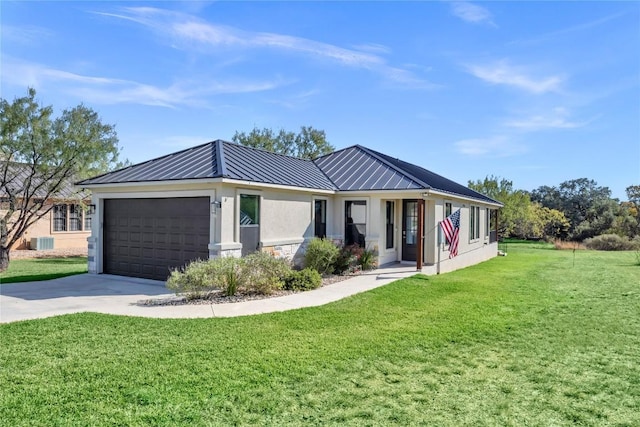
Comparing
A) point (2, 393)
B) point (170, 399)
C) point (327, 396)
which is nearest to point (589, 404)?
point (327, 396)

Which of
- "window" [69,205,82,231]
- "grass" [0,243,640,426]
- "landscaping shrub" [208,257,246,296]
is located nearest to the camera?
"grass" [0,243,640,426]

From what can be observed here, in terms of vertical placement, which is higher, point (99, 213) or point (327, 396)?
point (99, 213)

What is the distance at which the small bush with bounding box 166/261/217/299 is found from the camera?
9.03m

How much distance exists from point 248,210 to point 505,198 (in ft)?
98.8

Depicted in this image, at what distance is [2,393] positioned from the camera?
429 cm

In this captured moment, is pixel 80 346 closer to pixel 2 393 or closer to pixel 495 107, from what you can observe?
pixel 2 393

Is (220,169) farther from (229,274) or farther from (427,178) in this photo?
(427,178)

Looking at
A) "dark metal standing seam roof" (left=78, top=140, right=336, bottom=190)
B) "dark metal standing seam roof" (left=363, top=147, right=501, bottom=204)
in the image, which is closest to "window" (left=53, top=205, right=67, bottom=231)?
"dark metal standing seam roof" (left=78, top=140, right=336, bottom=190)

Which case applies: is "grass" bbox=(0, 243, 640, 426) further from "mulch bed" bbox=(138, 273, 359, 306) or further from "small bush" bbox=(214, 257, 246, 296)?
"small bush" bbox=(214, 257, 246, 296)

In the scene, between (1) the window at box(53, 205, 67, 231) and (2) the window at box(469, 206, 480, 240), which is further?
(1) the window at box(53, 205, 67, 231)

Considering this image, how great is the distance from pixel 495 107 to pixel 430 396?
16.6 meters

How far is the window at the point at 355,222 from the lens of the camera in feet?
48.6

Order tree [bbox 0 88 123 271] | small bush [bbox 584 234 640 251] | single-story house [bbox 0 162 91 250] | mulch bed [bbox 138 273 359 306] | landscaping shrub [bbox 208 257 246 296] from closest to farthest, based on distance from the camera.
A: mulch bed [bbox 138 273 359 306] → landscaping shrub [bbox 208 257 246 296] → tree [bbox 0 88 123 271] → single-story house [bbox 0 162 91 250] → small bush [bbox 584 234 640 251]

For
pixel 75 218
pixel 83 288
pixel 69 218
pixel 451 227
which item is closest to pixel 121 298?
pixel 83 288
